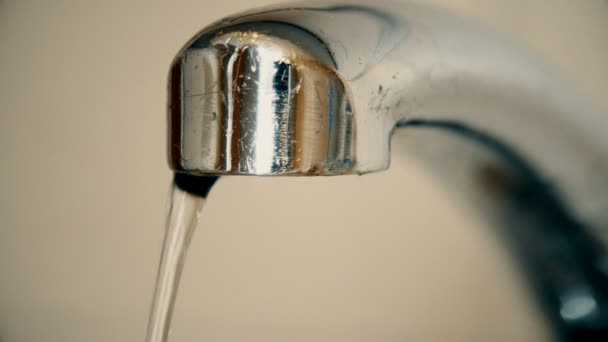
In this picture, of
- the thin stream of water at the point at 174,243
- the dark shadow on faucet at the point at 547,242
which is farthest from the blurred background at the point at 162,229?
the thin stream of water at the point at 174,243

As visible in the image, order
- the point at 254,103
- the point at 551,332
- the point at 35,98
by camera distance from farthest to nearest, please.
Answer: the point at 35,98
the point at 551,332
the point at 254,103

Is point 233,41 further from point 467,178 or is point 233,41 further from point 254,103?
point 467,178

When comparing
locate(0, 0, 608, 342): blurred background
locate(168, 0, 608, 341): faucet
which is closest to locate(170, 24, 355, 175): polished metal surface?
locate(168, 0, 608, 341): faucet

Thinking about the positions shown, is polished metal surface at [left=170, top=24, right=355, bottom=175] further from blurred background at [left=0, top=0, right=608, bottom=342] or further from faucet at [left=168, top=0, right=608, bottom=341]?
blurred background at [left=0, top=0, right=608, bottom=342]

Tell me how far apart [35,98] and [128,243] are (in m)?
0.15

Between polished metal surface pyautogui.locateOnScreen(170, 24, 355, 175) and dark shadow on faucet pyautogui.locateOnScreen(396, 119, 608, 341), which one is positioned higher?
polished metal surface pyautogui.locateOnScreen(170, 24, 355, 175)

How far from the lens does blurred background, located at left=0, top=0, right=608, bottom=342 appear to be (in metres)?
0.38

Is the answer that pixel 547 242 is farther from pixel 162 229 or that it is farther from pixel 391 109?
pixel 162 229

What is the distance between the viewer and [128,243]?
42 centimetres

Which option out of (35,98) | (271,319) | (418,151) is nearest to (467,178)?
Result: (418,151)

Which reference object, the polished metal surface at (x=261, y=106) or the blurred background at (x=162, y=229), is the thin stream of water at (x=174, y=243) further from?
the blurred background at (x=162, y=229)

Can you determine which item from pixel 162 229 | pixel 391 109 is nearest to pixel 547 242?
pixel 391 109

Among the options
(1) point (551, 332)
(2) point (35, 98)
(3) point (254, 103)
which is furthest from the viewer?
(2) point (35, 98)

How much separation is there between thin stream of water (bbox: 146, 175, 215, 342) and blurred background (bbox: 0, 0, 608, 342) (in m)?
0.16
